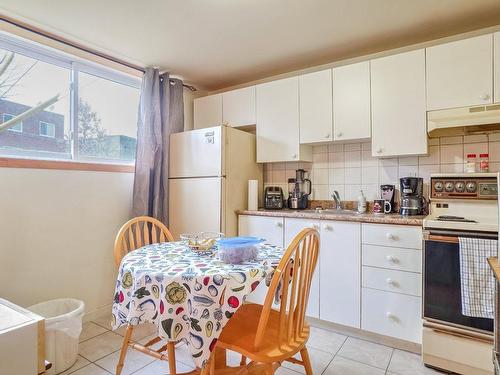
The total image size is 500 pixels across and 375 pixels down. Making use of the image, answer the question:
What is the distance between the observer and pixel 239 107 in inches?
117

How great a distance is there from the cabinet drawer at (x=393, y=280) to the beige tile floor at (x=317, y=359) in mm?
415

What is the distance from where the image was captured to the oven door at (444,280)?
1.70 metres

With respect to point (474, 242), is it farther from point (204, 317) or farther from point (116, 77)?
point (116, 77)

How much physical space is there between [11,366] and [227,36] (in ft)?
7.65

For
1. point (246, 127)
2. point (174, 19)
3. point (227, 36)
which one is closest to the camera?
point (174, 19)

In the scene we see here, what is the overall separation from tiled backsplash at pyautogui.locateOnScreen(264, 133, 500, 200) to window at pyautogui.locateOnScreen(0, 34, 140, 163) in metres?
1.53

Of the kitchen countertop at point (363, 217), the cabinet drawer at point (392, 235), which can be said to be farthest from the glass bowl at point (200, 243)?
the cabinet drawer at point (392, 235)

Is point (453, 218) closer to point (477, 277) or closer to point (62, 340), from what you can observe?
point (477, 277)

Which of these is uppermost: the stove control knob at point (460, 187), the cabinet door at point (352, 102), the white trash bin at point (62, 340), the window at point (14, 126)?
the cabinet door at point (352, 102)

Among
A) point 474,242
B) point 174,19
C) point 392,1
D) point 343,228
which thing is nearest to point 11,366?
point 343,228

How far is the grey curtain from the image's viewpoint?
2719 mm

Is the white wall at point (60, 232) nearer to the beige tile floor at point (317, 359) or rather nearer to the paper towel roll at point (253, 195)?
the beige tile floor at point (317, 359)

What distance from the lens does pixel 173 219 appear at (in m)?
2.91

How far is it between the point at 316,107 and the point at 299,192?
0.80 m
